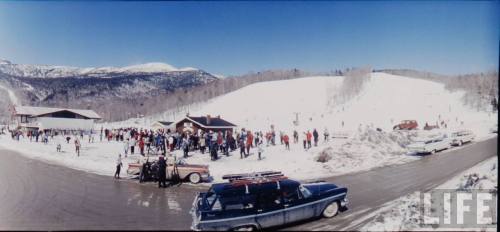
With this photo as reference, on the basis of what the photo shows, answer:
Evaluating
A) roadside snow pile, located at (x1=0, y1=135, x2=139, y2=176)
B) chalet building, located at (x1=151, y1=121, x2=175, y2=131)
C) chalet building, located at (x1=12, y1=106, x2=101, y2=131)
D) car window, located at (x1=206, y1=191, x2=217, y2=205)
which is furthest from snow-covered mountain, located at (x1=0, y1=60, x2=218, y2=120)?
car window, located at (x1=206, y1=191, x2=217, y2=205)

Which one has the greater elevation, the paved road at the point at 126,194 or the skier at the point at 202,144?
the skier at the point at 202,144

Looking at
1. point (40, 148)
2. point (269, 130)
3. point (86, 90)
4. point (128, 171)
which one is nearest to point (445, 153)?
point (269, 130)

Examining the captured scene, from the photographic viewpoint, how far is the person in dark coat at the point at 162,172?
20.6 ft

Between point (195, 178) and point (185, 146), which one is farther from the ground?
point (185, 146)

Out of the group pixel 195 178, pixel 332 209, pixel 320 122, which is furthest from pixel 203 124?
pixel 332 209

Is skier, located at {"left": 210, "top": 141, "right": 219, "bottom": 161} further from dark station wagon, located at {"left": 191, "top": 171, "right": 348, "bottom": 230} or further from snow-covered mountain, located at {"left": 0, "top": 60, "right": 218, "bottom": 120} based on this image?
snow-covered mountain, located at {"left": 0, "top": 60, "right": 218, "bottom": 120}

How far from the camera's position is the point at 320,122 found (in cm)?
609

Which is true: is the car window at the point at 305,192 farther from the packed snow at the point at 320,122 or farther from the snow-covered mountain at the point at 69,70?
the snow-covered mountain at the point at 69,70

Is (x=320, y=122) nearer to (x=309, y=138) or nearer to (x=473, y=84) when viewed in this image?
(x=309, y=138)

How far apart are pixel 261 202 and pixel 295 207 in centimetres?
73

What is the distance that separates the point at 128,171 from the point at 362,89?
4543 millimetres

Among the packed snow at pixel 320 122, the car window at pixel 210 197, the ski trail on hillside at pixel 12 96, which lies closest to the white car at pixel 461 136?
the packed snow at pixel 320 122

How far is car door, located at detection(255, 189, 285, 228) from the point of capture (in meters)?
5.92

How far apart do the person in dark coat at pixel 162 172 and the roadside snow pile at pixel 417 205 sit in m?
3.86
